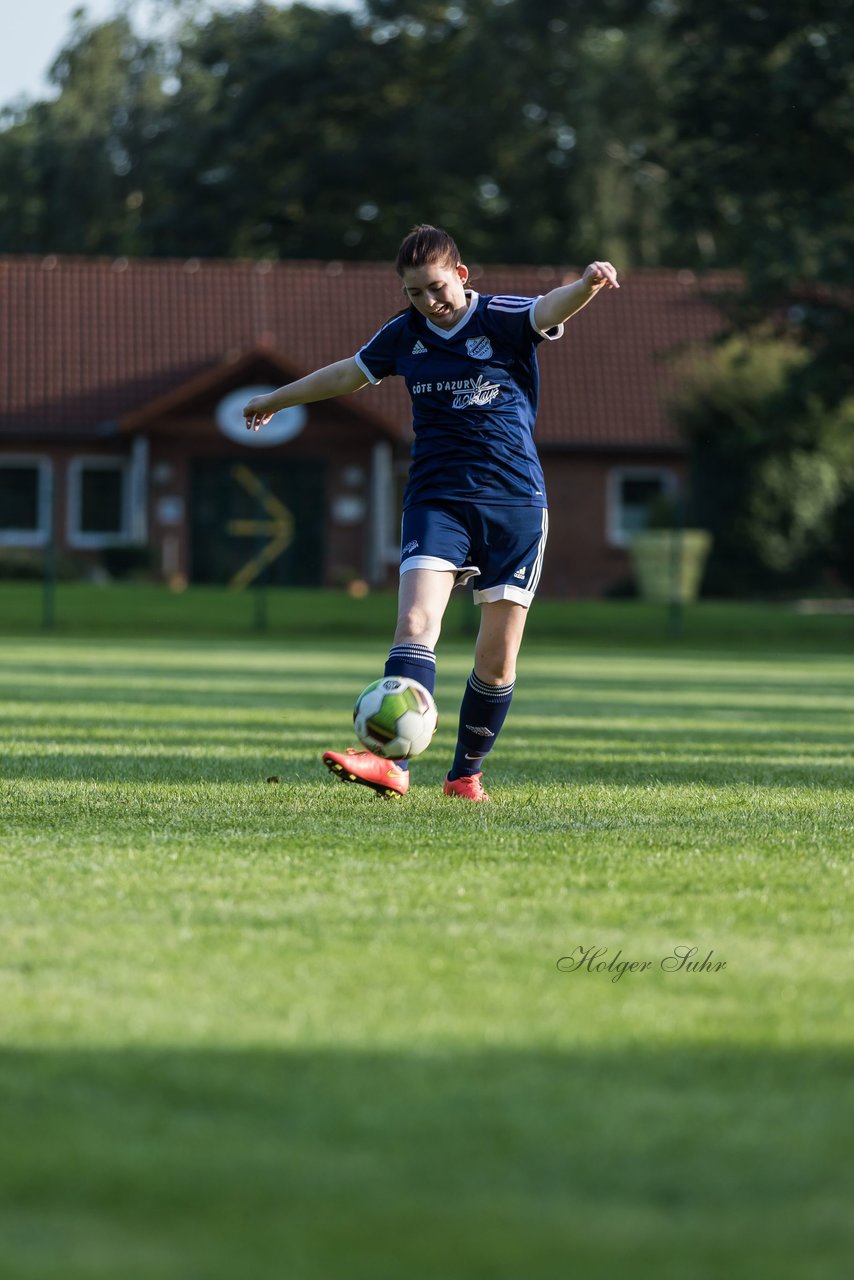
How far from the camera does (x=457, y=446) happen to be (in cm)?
654

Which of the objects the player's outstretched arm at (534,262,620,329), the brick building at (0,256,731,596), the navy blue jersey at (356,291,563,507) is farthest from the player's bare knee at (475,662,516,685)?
the brick building at (0,256,731,596)

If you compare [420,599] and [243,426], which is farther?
[243,426]

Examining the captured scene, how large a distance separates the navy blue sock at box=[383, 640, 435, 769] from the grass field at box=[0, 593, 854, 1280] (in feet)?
1.46

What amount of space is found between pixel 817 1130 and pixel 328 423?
3464 centimetres

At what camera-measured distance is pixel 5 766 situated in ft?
26.1

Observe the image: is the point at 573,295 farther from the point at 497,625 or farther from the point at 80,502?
the point at 80,502

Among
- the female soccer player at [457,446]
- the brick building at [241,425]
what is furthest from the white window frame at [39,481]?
the female soccer player at [457,446]

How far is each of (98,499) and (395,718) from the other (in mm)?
33566

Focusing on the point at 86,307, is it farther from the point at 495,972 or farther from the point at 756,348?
the point at 495,972

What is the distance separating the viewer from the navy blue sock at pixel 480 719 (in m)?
6.97

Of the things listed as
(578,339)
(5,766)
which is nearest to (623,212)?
(578,339)

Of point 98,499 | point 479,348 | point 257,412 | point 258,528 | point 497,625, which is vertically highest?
point 479,348

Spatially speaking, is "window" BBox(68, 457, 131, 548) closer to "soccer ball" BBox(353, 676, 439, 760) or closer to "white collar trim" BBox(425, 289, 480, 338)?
"white collar trim" BBox(425, 289, 480, 338)

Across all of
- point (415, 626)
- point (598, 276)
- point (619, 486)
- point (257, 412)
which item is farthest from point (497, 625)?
point (619, 486)
